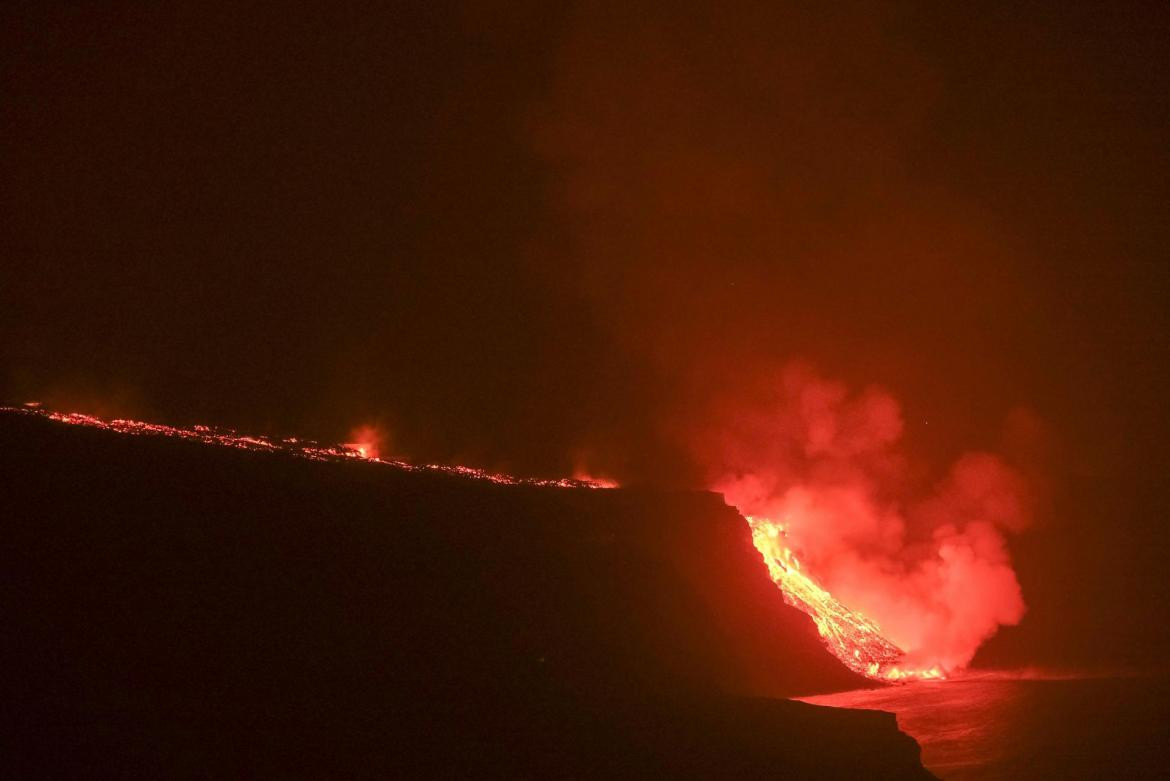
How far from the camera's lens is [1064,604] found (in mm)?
48500

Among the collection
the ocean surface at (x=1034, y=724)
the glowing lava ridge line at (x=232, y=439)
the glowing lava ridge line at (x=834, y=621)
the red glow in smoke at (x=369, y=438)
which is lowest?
the ocean surface at (x=1034, y=724)

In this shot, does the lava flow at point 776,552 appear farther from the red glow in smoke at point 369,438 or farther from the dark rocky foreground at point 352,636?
the dark rocky foreground at point 352,636

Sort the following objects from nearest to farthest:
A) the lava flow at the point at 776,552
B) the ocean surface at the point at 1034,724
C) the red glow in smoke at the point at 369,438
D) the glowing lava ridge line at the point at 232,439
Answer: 1. the ocean surface at the point at 1034,724
2. the glowing lava ridge line at the point at 232,439
3. the lava flow at the point at 776,552
4. the red glow in smoke at the point at 369,438

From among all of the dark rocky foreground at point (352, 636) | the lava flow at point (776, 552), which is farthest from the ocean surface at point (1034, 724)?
the dark rocky foreground at point (352, 636)

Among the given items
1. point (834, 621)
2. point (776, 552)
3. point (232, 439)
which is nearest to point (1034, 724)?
point (834, 621)

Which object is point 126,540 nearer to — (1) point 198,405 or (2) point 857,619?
(1) point 198,405

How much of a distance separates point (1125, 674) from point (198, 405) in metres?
43.6

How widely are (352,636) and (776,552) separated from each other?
71.0 feet

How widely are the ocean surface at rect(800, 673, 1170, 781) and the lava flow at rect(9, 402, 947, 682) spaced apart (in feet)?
5.81

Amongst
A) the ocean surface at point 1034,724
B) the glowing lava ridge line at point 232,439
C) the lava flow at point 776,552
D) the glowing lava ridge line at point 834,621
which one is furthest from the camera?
the glowing lava ridge line at point 834,621

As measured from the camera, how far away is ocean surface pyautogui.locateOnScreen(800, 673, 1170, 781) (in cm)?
2134

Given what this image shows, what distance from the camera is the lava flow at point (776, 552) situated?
25.7m

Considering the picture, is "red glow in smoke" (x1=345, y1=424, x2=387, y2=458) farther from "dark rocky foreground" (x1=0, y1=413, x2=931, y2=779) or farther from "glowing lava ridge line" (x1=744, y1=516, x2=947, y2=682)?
"glowing lava ridge line" (x1=744, y1=516, x2=947, y2=682)

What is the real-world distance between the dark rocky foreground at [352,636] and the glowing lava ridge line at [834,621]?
17.6 feet
